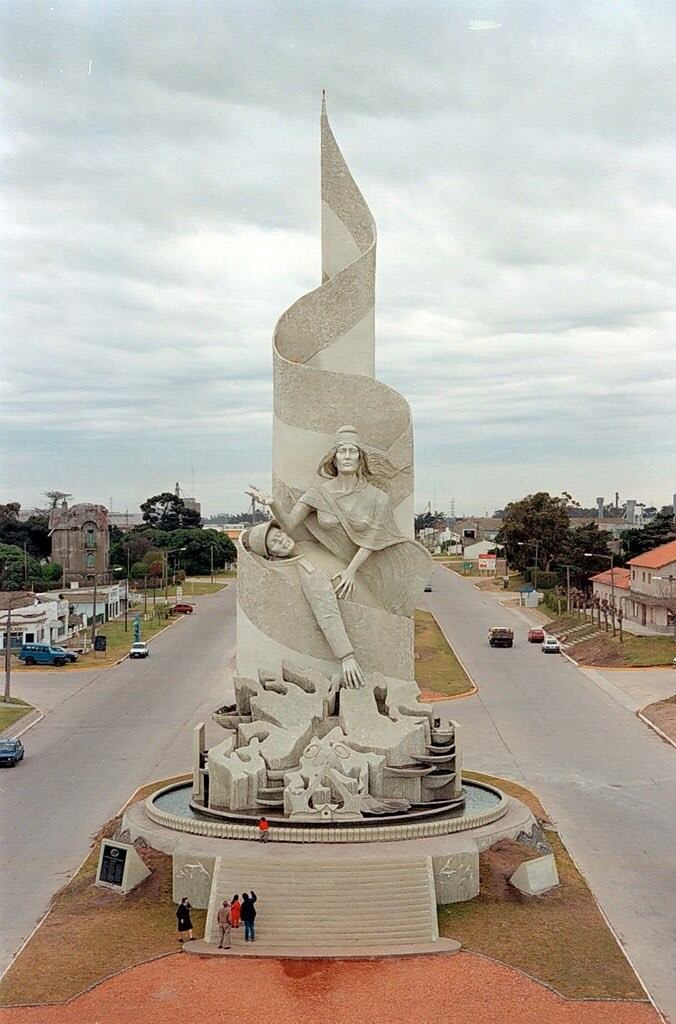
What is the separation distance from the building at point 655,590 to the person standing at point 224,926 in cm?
3901

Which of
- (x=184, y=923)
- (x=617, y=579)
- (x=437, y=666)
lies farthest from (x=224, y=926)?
(x=617, y=579)

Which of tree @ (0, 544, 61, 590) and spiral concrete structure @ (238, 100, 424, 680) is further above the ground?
spiral concrete structure @ (238, 100, 424, 680)

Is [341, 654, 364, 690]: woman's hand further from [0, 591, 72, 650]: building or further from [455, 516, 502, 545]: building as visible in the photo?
[455, 516, 502, 545]: building

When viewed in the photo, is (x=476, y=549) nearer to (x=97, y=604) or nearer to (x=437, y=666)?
(x=97, y=604)

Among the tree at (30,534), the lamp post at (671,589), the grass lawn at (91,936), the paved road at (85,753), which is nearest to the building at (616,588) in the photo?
the lamp post at (671,589)

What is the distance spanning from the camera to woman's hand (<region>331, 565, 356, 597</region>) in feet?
76.9

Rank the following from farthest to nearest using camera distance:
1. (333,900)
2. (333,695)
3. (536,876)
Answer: (333,695), (536,876), (333,900)

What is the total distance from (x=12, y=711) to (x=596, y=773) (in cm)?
1974

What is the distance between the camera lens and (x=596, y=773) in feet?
96.2

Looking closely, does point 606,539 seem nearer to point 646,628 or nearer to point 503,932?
point 646,628

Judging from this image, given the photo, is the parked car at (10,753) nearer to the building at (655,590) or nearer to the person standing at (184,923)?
the person standing at (184,923)

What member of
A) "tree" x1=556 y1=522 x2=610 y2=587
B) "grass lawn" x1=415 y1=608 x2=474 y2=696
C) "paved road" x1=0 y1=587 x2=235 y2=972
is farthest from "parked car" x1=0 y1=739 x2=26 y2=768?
"tree" x1=556 y1=522 x2=610 y2=587

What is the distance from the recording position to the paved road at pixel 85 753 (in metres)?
21.4

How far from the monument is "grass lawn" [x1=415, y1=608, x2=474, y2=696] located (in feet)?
61.5
